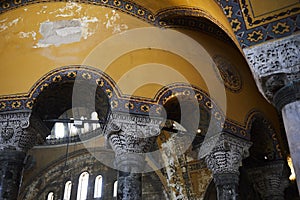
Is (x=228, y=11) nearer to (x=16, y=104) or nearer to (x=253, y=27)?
(x=253, y=27)

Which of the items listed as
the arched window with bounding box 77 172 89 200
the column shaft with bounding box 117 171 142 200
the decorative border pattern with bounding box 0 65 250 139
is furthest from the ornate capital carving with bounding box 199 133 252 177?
the arched window with bounding box 77 172 89 200

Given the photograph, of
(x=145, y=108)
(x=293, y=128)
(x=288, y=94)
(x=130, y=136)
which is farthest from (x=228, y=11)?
(x=130, y=136)

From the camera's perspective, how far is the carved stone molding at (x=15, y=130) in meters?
6.90

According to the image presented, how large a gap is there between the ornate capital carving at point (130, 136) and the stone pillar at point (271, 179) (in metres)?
3.28

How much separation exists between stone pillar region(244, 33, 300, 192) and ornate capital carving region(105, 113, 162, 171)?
2.60 meters

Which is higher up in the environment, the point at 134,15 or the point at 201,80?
the point at 134,15

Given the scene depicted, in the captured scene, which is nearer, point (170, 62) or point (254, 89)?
point (170, 62)

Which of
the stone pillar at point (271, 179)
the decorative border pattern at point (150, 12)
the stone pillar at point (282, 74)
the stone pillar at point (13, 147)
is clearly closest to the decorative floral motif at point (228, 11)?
the stone pillar at point (282, 74)

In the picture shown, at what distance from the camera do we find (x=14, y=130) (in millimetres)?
6953

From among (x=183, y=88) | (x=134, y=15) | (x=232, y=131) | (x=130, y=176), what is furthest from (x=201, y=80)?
(x=130, y=176)

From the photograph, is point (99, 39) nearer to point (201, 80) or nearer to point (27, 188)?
point (201, 80)

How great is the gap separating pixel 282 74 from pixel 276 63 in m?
0.17

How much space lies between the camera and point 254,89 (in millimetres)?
9031

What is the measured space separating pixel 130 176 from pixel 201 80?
2.54 meters
